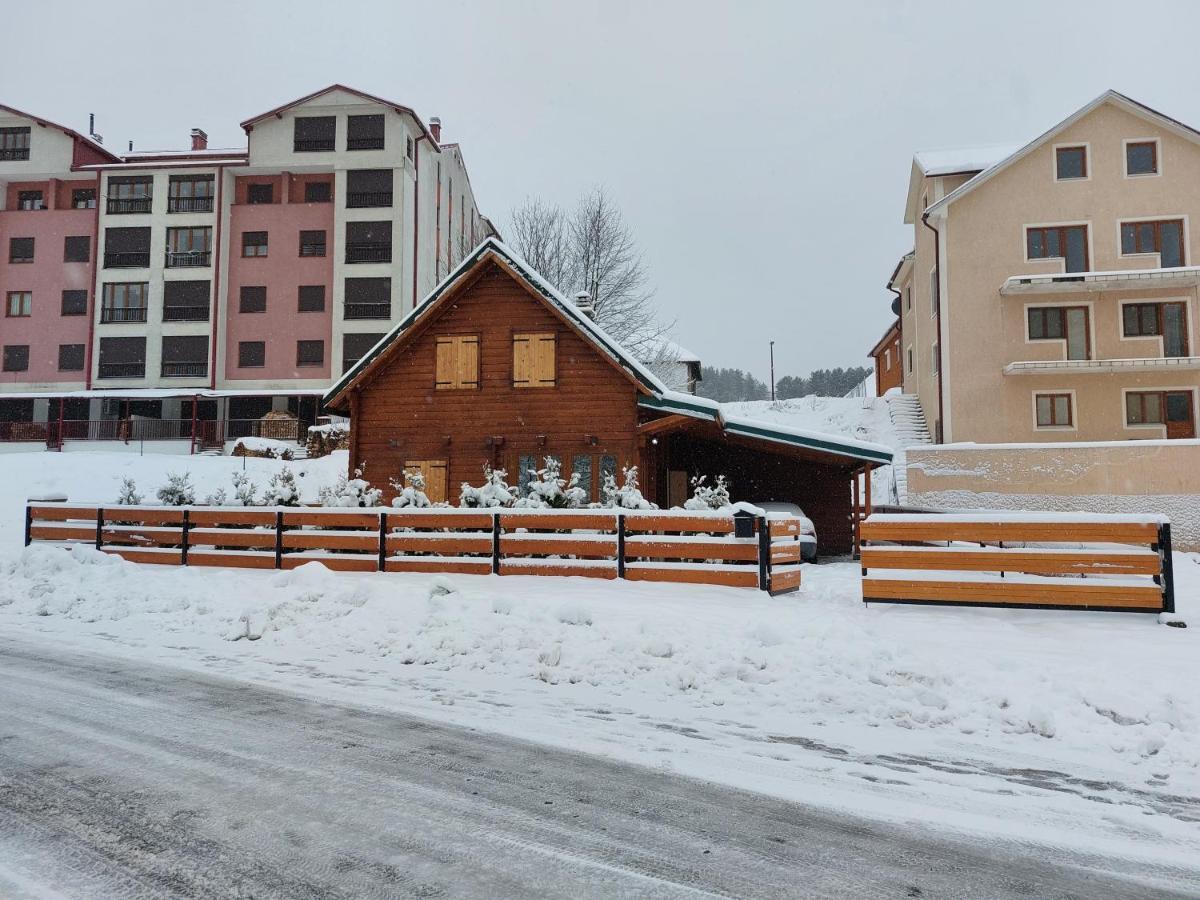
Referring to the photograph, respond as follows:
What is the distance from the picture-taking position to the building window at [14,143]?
41.8 metres

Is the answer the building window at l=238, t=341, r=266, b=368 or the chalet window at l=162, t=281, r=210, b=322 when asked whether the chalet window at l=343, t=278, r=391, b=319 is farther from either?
the chalet window at l=162, t=281, r=210, b=322

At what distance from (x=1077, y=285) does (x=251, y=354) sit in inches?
1459

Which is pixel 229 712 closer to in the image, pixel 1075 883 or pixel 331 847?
pixel 331 847

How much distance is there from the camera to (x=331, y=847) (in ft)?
11.3

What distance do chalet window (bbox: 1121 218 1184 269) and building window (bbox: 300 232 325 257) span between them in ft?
117

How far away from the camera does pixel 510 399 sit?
741 inches

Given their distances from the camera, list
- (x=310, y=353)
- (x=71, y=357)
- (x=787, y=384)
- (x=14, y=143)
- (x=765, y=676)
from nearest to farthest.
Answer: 1. (x=765, y=676)
2. (x=310, y=353)
3. (x=71, y=357)
4. (x=14, y=143)
5. (x=787, y=384)

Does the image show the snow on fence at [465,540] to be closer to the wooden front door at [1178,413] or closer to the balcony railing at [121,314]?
the wooden front door at [1178,413]

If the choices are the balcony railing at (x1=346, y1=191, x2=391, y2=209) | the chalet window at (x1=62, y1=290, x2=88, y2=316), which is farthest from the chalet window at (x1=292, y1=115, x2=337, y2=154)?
the chalet window at (x1=62, y1=290, x2=88, y2=316)

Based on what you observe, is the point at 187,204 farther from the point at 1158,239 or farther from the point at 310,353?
the point at 1158,239

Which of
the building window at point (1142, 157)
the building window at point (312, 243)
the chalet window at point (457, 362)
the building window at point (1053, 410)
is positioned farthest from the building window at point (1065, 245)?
the building window at point (312, 243)

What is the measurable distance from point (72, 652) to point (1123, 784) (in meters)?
9.28

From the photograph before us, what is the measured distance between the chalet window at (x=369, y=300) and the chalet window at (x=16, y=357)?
17206 mm

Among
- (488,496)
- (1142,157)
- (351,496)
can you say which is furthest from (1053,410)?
(351,496)
